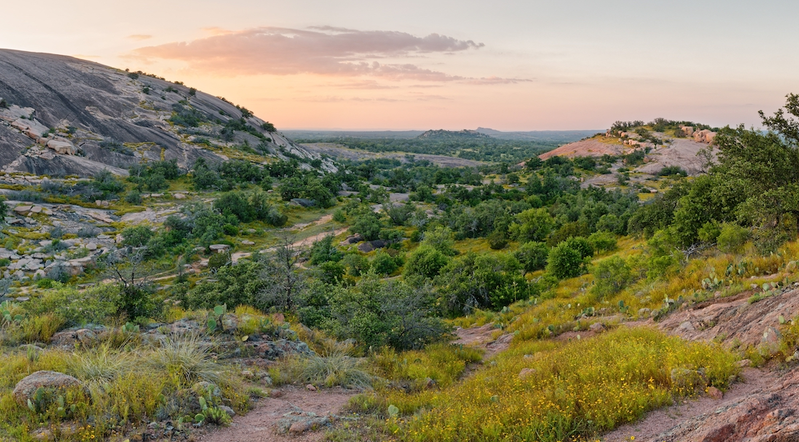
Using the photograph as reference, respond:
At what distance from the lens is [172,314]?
9570 millimetres

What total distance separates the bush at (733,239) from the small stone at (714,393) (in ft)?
25.2

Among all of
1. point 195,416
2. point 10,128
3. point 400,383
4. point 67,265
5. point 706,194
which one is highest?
point 10,128

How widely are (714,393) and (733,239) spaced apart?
798 cm

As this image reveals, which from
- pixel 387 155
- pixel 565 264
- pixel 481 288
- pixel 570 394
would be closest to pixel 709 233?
pixel 565 264

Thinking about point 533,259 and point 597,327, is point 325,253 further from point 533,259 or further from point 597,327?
point 597,327

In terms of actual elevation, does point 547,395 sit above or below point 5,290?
above

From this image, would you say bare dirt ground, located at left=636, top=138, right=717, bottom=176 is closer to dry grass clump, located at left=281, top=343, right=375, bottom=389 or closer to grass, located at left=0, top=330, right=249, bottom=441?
dry grass clump, located at left=281, top=343, right=375, bottom=389

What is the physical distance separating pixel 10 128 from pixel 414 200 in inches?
1705

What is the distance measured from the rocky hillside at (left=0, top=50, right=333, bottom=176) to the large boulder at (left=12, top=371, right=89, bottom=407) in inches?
1824

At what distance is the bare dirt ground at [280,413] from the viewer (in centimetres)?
503

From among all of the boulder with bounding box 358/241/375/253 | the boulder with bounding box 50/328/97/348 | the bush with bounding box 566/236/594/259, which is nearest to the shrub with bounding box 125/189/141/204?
the boulder with bounding box 358/241/375/253

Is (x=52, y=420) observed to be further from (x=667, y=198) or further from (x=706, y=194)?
(x=667, y=198)

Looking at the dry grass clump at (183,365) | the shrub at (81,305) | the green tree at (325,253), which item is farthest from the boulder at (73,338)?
the green tree at (325,253)

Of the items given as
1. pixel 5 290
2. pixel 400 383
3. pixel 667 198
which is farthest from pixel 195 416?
pixel 667 198
